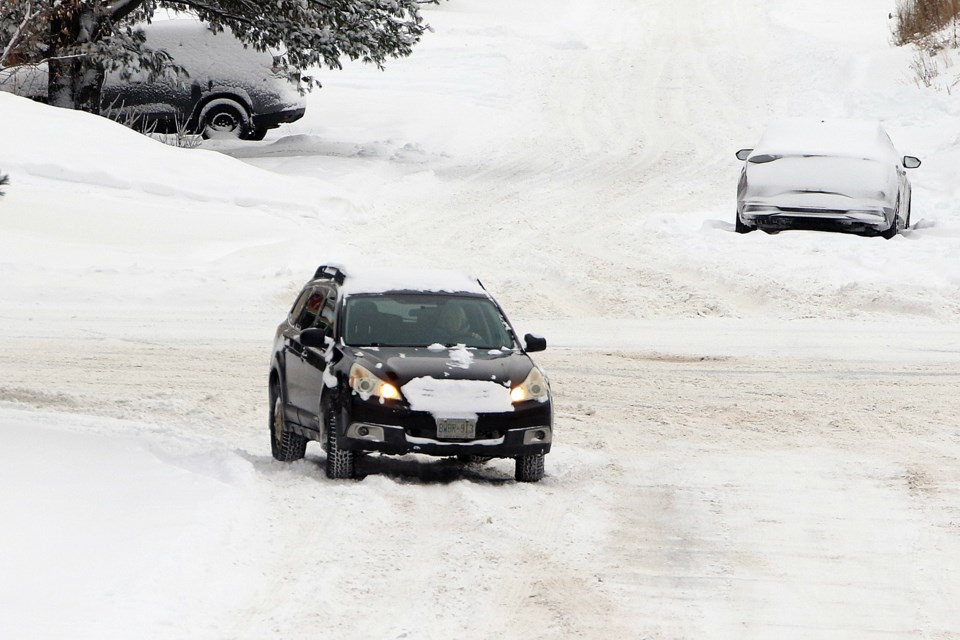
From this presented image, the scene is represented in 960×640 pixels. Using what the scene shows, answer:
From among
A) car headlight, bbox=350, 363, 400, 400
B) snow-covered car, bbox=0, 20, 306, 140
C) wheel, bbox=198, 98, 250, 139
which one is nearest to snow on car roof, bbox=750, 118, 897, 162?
snow-covered car, bbox=0, 20, 306, 140

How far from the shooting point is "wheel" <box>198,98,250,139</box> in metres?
28.6

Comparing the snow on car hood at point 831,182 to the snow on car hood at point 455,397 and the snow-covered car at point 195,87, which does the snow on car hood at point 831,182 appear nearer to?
the snow-covered car at point 195,87

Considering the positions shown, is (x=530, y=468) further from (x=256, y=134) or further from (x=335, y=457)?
(x=256, y=134)

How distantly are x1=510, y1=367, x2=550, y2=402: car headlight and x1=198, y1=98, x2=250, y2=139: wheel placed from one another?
62.6 ft

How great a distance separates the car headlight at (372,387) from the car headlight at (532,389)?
2.59ft

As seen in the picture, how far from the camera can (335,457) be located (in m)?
10.2

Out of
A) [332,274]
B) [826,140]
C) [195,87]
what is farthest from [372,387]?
[195,87]

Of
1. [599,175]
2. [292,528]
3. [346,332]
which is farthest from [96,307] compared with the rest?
[599,175]

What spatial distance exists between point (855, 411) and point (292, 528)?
21.1ft

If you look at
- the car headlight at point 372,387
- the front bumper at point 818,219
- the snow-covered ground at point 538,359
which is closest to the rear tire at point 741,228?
the front bumper at point 818,219

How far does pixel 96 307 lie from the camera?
17969 millimetres

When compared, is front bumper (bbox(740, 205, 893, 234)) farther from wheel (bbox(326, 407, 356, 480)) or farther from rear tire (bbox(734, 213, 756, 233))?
wheel (bbox(326, 407, 356, 480))

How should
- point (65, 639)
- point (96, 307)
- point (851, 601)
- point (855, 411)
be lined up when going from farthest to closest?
1. point (96, 307)
2. point (855, 411)
3. point (851, 601)
4. point (65, 639)

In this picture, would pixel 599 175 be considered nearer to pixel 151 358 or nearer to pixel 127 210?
pixel 127 210
